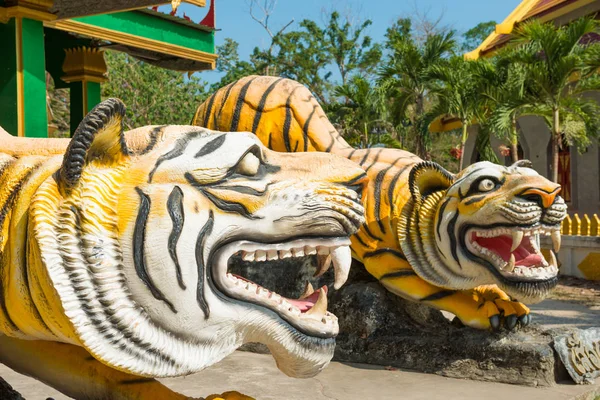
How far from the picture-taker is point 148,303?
1.59 meters

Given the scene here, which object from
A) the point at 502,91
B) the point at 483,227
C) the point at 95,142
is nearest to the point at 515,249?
the point at 483,227

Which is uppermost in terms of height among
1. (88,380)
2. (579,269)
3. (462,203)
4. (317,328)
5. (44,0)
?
(44,0)

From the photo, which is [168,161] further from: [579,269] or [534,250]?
[579,269]

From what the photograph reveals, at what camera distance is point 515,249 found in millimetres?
4070

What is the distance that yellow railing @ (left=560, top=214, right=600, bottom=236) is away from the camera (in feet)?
34.1

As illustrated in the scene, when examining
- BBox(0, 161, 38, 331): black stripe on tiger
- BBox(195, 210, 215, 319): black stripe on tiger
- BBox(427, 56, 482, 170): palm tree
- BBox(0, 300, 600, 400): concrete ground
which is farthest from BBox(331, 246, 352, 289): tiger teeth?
BBox(427, 56, 482, 170): palm tree

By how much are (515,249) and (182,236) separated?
289 centimetres

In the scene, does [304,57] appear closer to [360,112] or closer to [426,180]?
[360,112]

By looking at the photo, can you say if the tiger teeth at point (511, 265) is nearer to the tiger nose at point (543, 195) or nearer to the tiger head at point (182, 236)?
the tiger nose at point (543, 195)

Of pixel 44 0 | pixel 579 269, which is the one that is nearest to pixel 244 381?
pixel 44 0

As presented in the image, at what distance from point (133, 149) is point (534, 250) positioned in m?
2.99

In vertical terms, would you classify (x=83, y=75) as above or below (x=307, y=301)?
above

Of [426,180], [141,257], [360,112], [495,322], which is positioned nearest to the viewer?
[141,257]

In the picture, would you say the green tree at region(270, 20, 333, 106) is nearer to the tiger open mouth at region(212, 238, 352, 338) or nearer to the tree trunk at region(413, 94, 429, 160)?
the tree trunk at region(413, 94, 429, 160)
